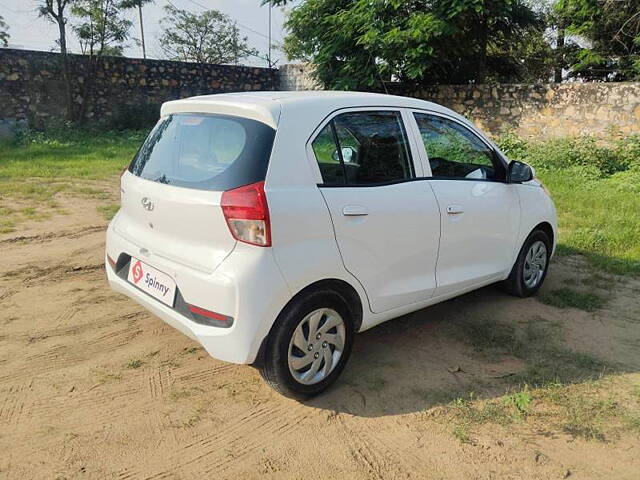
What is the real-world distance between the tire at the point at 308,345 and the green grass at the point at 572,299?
7.41ft

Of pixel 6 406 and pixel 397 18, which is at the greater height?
pixel 397 18

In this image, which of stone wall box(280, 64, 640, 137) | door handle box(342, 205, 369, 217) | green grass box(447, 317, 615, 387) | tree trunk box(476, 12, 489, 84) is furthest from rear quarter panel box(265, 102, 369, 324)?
tree trunk box(476, 12, 489, 84)

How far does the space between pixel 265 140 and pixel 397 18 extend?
37.4 ft

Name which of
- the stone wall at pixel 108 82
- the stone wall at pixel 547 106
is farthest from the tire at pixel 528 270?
the stone wall at pixel 108 82

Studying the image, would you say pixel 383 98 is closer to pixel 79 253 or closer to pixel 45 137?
pixel 79 253

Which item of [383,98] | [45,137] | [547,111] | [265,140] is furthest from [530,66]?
[265,140]

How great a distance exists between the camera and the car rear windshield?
264cm

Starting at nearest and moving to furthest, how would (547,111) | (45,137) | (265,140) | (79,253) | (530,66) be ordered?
(265,140) < (79,253) < (547,111) < (45,137) < (530,66)

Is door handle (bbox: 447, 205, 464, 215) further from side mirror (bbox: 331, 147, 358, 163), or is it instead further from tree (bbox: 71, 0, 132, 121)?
tree (bbox: 71, 0, 132, 121)

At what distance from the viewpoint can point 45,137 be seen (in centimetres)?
1366

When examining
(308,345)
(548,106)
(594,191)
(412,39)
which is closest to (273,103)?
(308,345)

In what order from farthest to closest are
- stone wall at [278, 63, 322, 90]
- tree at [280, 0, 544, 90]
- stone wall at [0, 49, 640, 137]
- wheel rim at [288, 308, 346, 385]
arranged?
stone wall at [278, 63, 322, 90] < tree at [280, 0, 544, 90] < stone wall at [0, 49, 640, 137] < wheel rim at [288, 308, 346, 385]

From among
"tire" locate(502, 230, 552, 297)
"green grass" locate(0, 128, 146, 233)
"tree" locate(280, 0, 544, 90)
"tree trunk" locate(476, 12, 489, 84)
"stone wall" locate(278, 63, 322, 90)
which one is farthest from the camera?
"stone wall" locate(278, 63, 322, 90)

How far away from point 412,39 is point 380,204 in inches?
406
